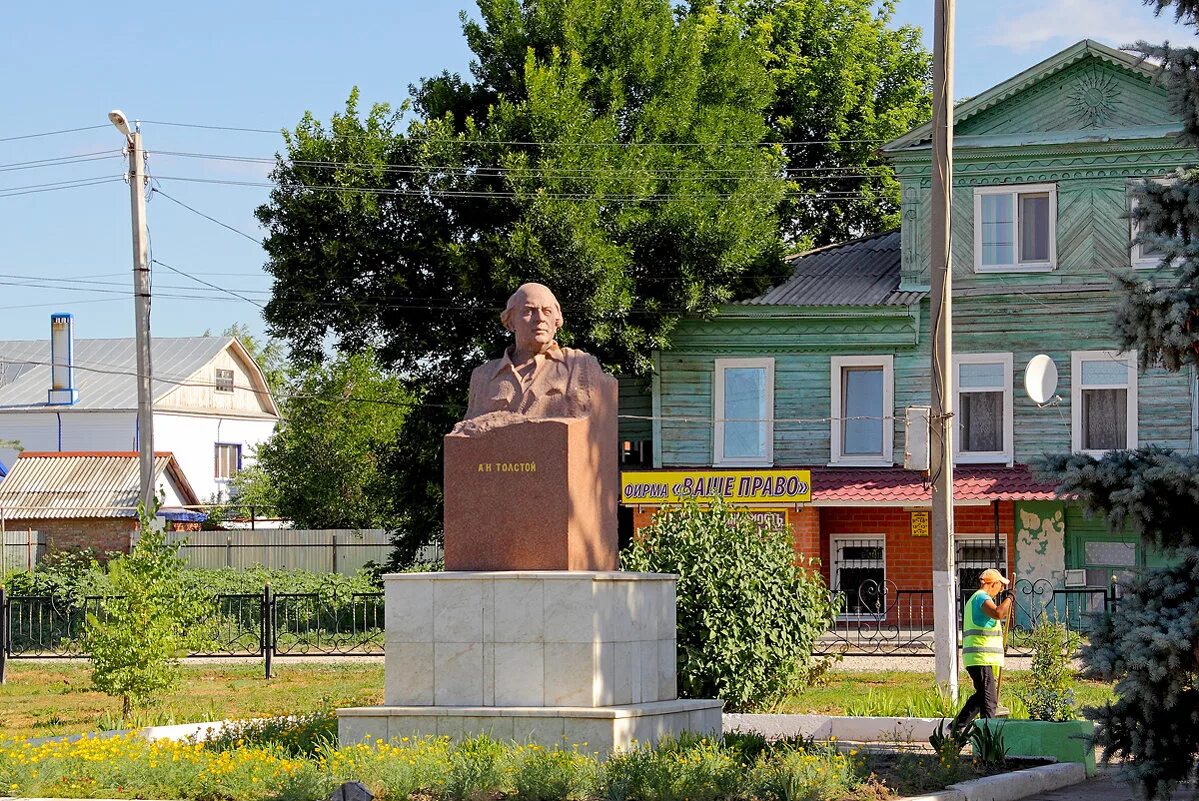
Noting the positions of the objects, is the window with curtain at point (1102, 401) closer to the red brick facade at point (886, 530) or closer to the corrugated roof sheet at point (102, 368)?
the red brick facade at point (886, 530)

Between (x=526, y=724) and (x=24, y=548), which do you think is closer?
(x=526, y=724)

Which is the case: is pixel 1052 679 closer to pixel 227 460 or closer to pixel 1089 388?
pixel 1089 388

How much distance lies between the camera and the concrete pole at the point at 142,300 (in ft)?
92.9

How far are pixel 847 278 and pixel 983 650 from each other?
1931cm

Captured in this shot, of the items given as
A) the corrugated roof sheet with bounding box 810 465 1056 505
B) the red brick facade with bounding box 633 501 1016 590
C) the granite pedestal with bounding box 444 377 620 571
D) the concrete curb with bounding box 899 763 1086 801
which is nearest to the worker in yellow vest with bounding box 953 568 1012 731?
the concrete curb with bounding box 899 763 1086 801

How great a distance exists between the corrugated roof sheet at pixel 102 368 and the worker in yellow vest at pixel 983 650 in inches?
1826

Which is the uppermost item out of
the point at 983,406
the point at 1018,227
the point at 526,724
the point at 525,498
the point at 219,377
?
the point at 1018,227

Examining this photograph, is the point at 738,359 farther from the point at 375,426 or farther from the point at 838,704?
the point at 375,426

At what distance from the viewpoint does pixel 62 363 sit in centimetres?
5759

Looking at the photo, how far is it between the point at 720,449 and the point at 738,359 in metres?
1.84

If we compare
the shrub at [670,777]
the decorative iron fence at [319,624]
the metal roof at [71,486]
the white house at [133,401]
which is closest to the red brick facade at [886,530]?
the decorative iron fence at [319,624]

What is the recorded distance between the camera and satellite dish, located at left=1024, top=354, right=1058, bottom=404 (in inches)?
1083

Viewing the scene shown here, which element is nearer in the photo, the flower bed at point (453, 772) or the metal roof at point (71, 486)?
the flower bed at point (453, 772)

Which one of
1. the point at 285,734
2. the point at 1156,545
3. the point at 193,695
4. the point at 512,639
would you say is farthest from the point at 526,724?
A: the point at 193,695
